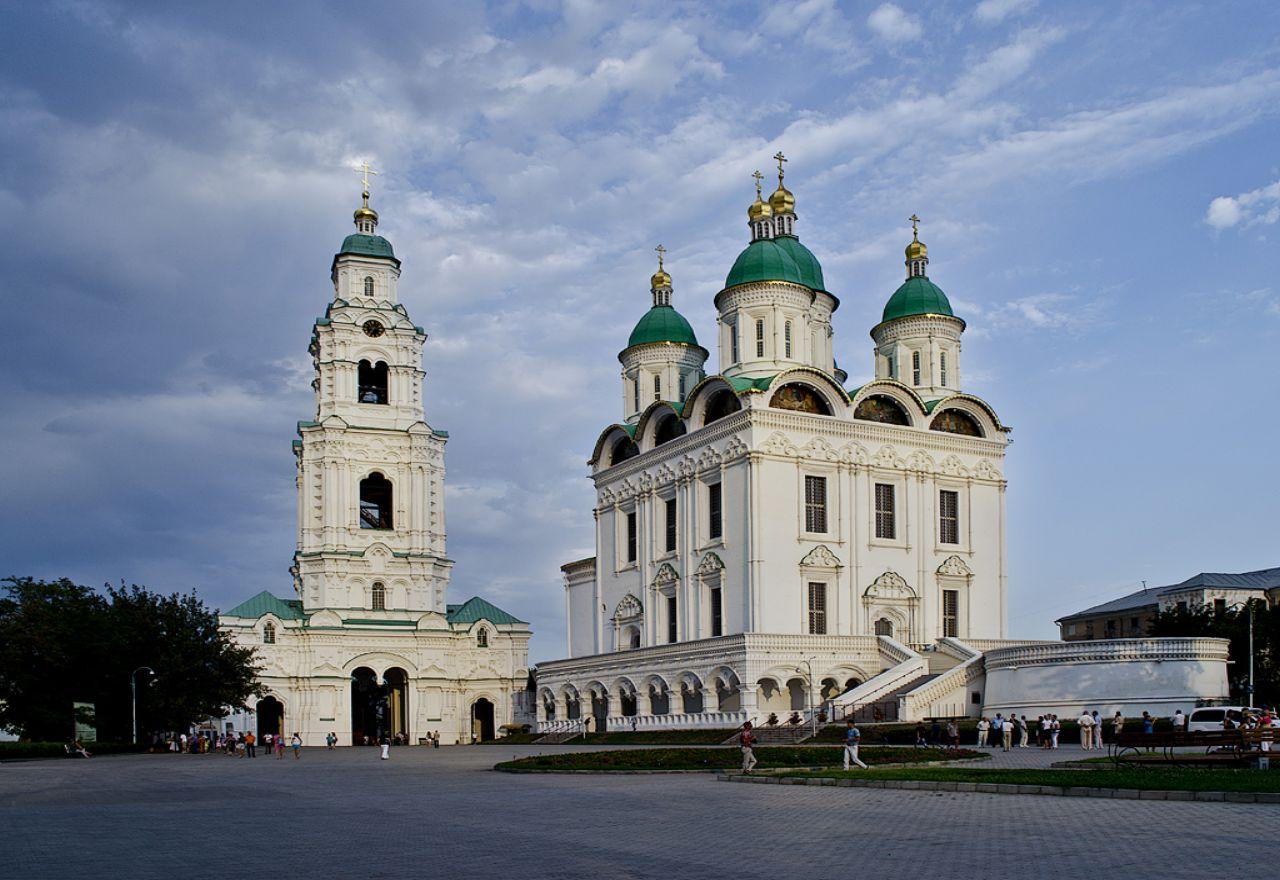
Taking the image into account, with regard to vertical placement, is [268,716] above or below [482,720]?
above

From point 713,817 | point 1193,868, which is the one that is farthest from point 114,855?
point 1193,868

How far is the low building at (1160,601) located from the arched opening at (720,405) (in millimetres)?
35329

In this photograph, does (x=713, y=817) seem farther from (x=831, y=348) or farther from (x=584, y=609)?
(x=584, y=609)

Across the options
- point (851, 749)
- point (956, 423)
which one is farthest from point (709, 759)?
point (956, 423)

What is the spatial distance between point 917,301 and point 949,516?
967 cm

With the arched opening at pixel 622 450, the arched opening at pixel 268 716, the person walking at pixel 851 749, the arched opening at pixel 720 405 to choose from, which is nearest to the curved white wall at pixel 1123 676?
the arched opening at pixel 720 405

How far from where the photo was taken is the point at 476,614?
230 ft

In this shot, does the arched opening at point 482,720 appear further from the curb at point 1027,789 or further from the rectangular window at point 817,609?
the curb at point 1027,789

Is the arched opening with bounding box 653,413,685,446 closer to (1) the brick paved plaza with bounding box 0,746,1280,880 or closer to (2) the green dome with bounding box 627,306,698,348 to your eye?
(2) the green dome with bounding box 627,306,698,348

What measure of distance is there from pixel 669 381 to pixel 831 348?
7.36 meters

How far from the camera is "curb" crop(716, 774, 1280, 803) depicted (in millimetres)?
16734

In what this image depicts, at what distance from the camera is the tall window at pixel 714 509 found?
171 ft

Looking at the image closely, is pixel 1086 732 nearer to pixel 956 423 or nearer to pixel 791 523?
pixel 791 523

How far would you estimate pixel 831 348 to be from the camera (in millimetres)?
59250
